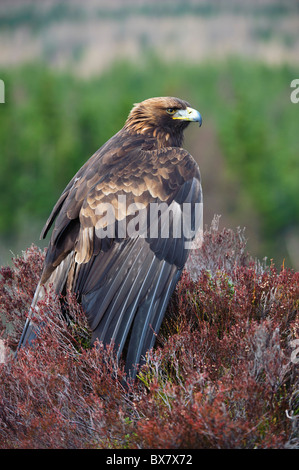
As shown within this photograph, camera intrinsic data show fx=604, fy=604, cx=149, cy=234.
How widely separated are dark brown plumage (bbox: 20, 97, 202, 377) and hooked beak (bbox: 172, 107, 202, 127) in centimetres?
48

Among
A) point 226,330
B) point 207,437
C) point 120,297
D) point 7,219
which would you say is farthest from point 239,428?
point 7,219

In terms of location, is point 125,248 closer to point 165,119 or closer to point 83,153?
point 165,119

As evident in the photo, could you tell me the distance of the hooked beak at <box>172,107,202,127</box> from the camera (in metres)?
6.21

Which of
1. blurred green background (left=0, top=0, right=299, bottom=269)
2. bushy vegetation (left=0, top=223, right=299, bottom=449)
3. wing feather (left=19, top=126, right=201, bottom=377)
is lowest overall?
bushy vegetation (left=0, top=223, right=299, bottom=449)

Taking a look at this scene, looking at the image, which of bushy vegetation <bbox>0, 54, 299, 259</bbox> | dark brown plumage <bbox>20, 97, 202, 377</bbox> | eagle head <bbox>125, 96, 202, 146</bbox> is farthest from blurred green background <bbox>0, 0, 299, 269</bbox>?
dark brown plumage <bbox>20, 97, 202, 377</bbox>

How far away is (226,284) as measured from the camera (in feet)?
18.5

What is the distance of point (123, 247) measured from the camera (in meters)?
5.27

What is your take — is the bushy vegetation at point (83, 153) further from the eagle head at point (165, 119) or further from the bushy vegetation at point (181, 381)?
the bushy vegetation at point (181, 381)

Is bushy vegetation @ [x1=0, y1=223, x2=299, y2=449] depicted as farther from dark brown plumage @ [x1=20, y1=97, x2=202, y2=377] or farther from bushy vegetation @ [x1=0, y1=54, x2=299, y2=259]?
bushy vegetation @ [x1=0, y1=54, x2=299, y2=259]

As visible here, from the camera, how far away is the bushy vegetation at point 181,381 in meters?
3.97

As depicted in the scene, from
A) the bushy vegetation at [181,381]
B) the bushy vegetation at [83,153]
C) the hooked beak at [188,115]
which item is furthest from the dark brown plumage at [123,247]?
the bushy vegetation at [83,153]

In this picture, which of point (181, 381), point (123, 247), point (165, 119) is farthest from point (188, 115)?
point (181, 381)

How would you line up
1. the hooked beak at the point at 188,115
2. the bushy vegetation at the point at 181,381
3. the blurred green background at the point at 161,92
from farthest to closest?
the blurred green background at the point at 161,92 → the hooked beak at the point at 188,115 → the bushy vegetation at the point at 181,381

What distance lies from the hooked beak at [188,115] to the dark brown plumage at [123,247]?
0.48 meters
